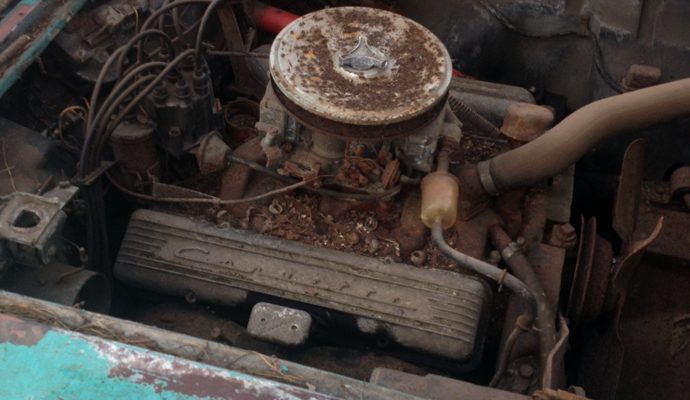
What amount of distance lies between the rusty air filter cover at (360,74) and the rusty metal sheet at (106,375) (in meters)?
0.70

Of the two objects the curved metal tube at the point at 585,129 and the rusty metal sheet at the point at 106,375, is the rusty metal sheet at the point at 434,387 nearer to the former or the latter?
the rusty metal sheet at the point at 106,375

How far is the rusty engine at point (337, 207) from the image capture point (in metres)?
1.98

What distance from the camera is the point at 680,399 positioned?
243cm

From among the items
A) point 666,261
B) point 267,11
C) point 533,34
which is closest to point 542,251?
point 666,261

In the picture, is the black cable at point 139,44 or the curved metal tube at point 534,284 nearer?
the curved metal tube at point 534,284

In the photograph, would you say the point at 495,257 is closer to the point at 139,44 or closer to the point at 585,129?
the point at 585,129

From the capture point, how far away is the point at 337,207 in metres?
2.26

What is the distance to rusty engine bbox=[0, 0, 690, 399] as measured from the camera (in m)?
1.98

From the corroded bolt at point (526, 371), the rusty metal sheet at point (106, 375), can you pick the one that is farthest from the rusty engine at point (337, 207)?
the rusty metal sheet at point (106, 375)

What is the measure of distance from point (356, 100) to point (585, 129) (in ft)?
2.25

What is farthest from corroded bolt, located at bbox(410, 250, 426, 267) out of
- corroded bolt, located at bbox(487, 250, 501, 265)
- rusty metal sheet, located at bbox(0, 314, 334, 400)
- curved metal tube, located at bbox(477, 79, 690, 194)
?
rusty metal sheet, located at bbox(0, 314, 334, 400)

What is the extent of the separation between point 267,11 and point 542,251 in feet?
4.49

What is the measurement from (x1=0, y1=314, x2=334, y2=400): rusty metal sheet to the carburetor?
70 centimetres

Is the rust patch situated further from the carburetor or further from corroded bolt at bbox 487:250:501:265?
corroded bolt at bbox 487:250:501:265
